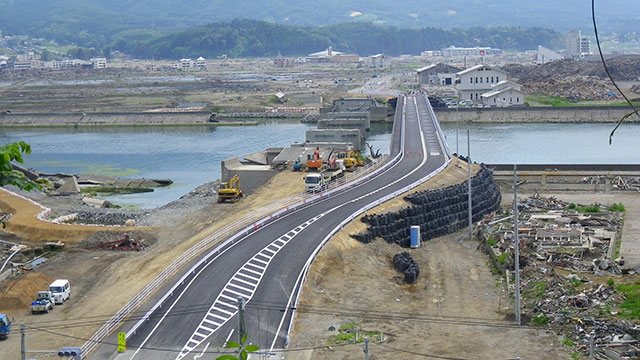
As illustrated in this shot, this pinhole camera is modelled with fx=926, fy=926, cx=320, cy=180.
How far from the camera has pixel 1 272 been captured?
27000 mm

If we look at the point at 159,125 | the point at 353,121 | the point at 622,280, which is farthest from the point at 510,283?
the point at 159,125

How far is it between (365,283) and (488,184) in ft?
51.7

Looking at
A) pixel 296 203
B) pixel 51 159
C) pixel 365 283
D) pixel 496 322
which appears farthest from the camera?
pixel 51 159

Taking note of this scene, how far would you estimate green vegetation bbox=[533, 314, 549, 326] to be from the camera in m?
20.3

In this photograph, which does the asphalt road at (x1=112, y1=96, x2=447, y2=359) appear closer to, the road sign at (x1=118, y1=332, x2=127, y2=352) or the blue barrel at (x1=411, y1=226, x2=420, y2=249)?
the road sign at (x1=118, y1=332, x2=127, y2=352)

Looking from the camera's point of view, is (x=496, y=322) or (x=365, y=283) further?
(x=365, y=283)

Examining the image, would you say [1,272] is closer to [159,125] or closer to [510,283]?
[510,283]

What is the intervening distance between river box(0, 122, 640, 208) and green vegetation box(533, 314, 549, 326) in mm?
24905

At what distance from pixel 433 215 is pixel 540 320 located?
12.3 metres

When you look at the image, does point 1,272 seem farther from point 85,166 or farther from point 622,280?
point 85,166

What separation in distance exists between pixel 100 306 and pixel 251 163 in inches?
1009

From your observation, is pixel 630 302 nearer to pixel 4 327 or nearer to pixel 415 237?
pixel 415 237

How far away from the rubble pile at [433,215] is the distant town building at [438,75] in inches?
2733

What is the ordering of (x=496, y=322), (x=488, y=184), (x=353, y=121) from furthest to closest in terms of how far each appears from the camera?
1. (x=353, y=121)
2. (x=488, y=184)
3. (x=496, y=322)
